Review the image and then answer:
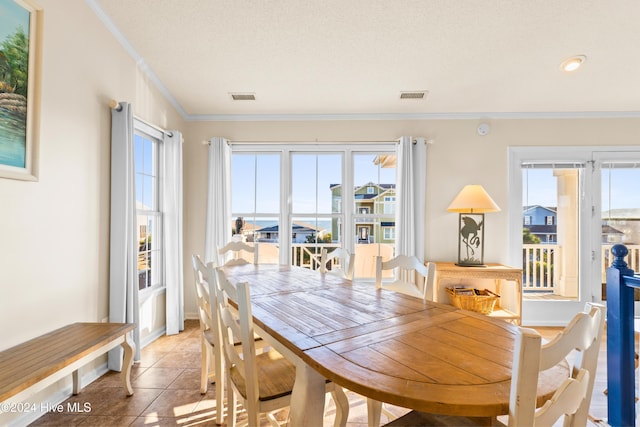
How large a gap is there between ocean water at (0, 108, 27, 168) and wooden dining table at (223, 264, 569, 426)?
150 cm

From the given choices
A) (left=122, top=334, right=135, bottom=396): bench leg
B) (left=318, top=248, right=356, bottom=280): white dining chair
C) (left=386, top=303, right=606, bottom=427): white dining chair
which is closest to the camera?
(left=386, top=303, right=606, bottom=427): white dining chair

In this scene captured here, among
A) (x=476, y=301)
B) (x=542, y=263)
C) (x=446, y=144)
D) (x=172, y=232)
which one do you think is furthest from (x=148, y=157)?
(x=542, y=263)

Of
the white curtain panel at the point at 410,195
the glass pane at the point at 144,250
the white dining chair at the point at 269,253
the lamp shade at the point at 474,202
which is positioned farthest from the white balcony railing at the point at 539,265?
the glass pane at the point at 144,250

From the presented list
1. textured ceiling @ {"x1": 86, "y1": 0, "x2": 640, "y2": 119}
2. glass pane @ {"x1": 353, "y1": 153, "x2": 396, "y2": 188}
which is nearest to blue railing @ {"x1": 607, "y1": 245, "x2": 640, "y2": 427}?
textured ceiling @ {"x1": 86, "y1": 0, "x2": 640, "y2": 119}

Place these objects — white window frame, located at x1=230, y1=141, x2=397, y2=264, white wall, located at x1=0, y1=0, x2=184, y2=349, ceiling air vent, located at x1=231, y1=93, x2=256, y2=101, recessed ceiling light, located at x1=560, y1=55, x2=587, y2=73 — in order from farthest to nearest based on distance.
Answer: white window frame, located at x1=230, y1=141, x2=397, y2=264
ceiling air vent, located at x1=231, y1=93, x2=256, y2=101
recessed ceiling light, located at x1=560, y1=55, x2=587, y2=73
white wall, located at x1=0, y1=0, x2=184, y2=349

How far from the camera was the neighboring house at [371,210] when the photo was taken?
3955 millimetres

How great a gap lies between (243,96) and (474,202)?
2734mm

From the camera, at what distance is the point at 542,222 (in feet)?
12.4

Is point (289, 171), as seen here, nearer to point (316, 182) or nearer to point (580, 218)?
point (316, 182)

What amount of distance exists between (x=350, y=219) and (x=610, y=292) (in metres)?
2.49

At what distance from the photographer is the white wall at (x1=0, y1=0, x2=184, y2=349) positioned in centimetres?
174

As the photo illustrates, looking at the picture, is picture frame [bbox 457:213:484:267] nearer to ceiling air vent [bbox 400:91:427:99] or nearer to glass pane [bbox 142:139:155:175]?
ceiling air vent [bbox 400:91:427:99]

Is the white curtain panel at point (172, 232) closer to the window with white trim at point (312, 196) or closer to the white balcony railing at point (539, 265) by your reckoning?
the window with white trim at point (312, 196)

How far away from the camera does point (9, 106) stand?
1677mm
